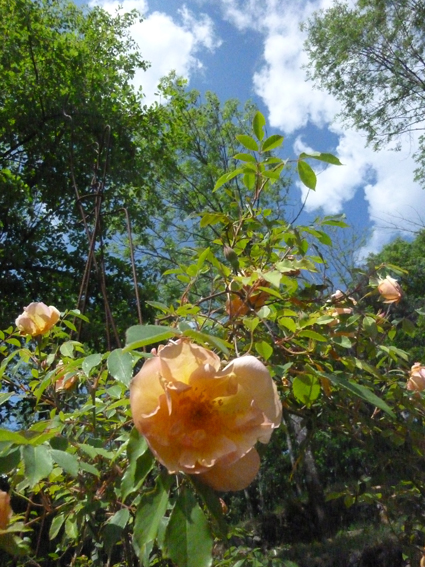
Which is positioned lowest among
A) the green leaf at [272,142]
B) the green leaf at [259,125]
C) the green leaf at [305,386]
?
the green leaf at [305,386]

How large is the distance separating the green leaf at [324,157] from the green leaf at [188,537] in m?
0.54

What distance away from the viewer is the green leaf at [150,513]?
393 millimetres

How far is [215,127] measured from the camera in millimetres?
10625

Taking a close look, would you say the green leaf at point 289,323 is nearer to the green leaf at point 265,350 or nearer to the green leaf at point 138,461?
the green leaf at point 265,350

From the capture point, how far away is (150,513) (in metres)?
0.40

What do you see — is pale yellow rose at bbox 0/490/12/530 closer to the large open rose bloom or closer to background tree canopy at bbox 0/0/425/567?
background tree canopy at bbox 0/0/425/567

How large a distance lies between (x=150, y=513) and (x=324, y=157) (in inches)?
22.7

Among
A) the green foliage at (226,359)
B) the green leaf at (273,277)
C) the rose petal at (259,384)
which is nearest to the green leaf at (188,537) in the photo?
the green foliage at (226,359)

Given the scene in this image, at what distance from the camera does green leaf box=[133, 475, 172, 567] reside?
39 centimetres

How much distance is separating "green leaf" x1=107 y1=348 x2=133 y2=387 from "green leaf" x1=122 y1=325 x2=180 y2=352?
0.10 m

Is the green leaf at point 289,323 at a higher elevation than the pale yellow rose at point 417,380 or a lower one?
higher

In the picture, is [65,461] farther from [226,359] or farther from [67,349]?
[67,349]

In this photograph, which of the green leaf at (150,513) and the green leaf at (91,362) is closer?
the green leaf at (150,513)

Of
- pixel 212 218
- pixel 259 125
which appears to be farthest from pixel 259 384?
pixel 259 125
